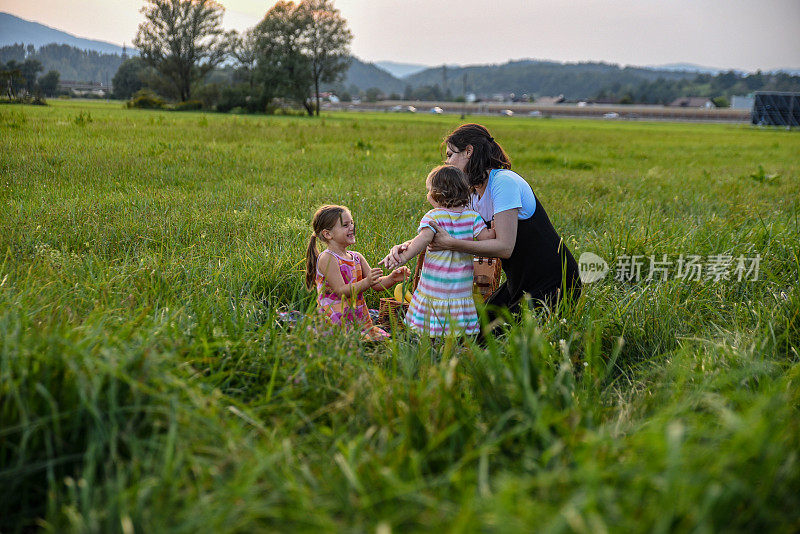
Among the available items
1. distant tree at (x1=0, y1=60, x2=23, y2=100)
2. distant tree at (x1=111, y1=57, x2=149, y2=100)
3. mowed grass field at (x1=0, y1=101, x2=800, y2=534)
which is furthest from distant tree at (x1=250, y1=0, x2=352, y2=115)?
mowed grass field at (x1=0, y1=101, x2=800, y2=534)

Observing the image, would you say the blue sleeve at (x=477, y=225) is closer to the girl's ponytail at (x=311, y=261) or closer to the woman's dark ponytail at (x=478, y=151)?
the woman's dark ponytail at (x=478, y=151)

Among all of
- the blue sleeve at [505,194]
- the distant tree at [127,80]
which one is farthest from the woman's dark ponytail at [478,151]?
the distant tree at [127,80]

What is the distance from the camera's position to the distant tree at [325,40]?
6066cm

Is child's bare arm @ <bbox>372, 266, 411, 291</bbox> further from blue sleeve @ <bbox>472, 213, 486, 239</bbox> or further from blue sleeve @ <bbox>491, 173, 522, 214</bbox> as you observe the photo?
blue sleeve @ <bbox>491, 173, 522, 214</bbox>

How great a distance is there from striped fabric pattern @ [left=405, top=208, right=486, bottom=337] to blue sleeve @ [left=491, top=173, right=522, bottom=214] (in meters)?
0.17

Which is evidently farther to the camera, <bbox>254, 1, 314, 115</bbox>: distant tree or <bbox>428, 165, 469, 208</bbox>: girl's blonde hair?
<bbox>254, 1, 314, 115</bbox>: distant tree

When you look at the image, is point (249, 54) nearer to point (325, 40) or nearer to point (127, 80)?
point (325, 40)

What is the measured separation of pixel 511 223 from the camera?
384 centimetres

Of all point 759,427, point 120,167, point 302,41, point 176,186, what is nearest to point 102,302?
point 759,427

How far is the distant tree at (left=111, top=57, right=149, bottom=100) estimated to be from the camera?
72.9 metres

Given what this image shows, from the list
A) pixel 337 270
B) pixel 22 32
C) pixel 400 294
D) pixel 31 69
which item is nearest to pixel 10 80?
pixel 22 32

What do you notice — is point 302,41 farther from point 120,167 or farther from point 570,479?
point 570,479

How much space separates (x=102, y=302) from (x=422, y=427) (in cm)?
203

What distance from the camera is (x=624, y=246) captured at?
5.27m
